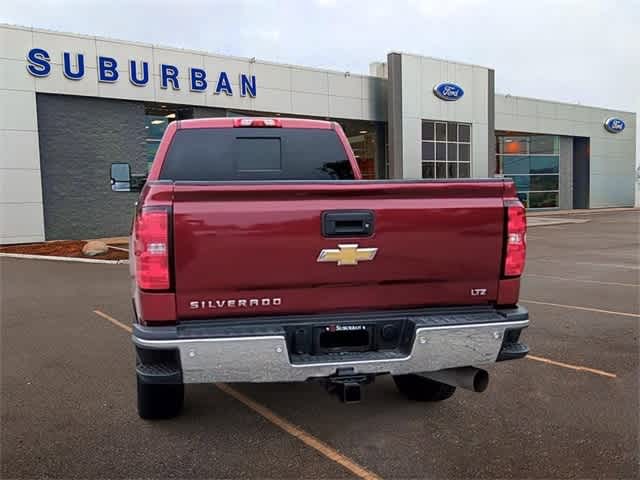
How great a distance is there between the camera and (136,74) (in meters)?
21.6

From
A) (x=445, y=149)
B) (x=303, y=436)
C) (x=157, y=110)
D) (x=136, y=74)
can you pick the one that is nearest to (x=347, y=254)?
(x=303, y=436)

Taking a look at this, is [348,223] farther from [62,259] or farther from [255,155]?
[62,259]

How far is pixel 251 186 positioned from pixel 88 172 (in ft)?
65.4

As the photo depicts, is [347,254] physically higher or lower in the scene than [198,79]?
lower

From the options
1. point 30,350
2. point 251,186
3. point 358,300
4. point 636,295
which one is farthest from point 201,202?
point 636,295

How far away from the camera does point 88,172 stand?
21.0 metres

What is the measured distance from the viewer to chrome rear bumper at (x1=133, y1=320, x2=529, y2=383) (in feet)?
9.78

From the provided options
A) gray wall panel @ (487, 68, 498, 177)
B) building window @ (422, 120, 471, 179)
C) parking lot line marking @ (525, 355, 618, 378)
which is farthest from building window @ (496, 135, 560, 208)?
parking lot line marking @ (525, 355, 618, 378)

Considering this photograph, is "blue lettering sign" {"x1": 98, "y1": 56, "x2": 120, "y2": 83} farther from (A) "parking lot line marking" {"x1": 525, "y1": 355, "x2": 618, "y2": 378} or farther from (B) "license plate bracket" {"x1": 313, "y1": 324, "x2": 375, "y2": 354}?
(B) "license plate bracket" {"x1": 313, "y1": 324, "x2": 375, "y2": 354}

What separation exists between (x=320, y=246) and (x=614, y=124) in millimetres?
46615

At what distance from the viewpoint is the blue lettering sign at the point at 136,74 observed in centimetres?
2144

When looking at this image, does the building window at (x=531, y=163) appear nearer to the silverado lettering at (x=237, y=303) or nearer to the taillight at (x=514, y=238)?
the taillight at (x=514, y=238)

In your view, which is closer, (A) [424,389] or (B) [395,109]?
(A) [424,389]

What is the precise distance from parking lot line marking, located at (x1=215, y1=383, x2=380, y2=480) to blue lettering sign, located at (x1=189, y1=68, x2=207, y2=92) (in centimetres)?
2016
